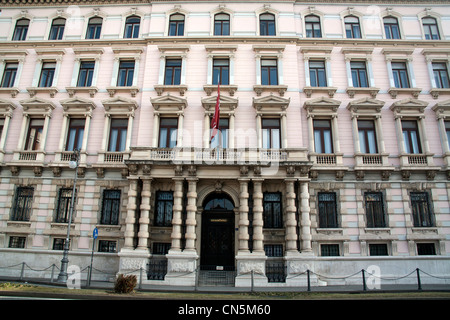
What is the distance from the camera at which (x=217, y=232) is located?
67.6ft

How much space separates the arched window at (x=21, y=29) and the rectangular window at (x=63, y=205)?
15.0 metres

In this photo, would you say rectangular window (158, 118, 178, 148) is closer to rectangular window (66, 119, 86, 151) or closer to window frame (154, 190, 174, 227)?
window frame (154, 190, 174, 227)

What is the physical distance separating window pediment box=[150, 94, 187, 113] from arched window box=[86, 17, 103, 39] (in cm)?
936

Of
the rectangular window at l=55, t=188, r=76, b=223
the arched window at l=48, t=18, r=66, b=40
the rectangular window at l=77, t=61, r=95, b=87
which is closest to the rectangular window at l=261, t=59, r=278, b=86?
the rectangular window at l=77, t=61, r=95, b=87

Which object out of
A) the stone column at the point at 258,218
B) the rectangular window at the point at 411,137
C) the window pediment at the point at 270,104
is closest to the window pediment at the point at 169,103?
the window pediment at the point at 270,104

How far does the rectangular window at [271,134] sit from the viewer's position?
21641 mm

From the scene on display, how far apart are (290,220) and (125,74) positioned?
17694 millimetres

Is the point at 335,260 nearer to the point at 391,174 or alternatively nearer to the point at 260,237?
the point at 260,237

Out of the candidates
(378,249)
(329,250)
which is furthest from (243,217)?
(378,249)

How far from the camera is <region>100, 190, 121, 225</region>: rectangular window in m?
21.2

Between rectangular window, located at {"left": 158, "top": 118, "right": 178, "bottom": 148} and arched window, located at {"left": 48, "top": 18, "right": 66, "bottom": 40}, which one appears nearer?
rectangular window, located at {"left": 158, "top": 118, "right": 178, "bottom": 148}

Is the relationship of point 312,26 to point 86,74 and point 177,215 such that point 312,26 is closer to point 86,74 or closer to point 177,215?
point 177,215

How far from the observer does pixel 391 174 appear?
21.1 meters

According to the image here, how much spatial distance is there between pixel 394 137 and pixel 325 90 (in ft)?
20.6
